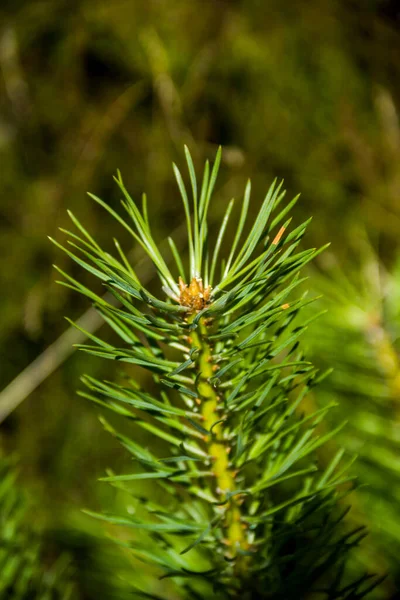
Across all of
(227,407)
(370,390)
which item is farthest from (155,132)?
(227,407)

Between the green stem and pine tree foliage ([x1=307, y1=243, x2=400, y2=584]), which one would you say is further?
pine tree foliage ([x1=307, y1=243, x2=400, y2=584])

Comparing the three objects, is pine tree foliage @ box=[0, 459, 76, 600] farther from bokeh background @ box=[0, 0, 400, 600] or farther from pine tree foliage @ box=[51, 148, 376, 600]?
bokeh background @ box=[0, 0, 400, 600]

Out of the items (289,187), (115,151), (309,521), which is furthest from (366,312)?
(115,151)

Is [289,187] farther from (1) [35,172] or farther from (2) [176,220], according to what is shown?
(1) [35,172]

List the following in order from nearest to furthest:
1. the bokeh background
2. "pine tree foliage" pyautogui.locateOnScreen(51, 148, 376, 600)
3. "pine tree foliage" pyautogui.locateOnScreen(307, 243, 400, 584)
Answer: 1. "pine tree foliage" pyautogui.locateOnScreen(51, 148, 376, 600)
2. "pine tree foliage" pyautogui.locateOnScreen(307, 243, 400, 584)
3. the bokeh background

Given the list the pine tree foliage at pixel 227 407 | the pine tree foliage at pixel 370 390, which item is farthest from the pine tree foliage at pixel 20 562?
the pine tree foliage at pixel 370 390

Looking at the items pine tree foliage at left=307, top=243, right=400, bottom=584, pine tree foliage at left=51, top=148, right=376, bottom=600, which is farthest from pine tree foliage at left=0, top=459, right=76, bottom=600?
pine tree foliage at left=307, top=243, right=400, bottom=584

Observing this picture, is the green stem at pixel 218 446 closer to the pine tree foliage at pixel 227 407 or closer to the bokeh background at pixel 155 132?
the pine tree foliage at pixel 227 407
